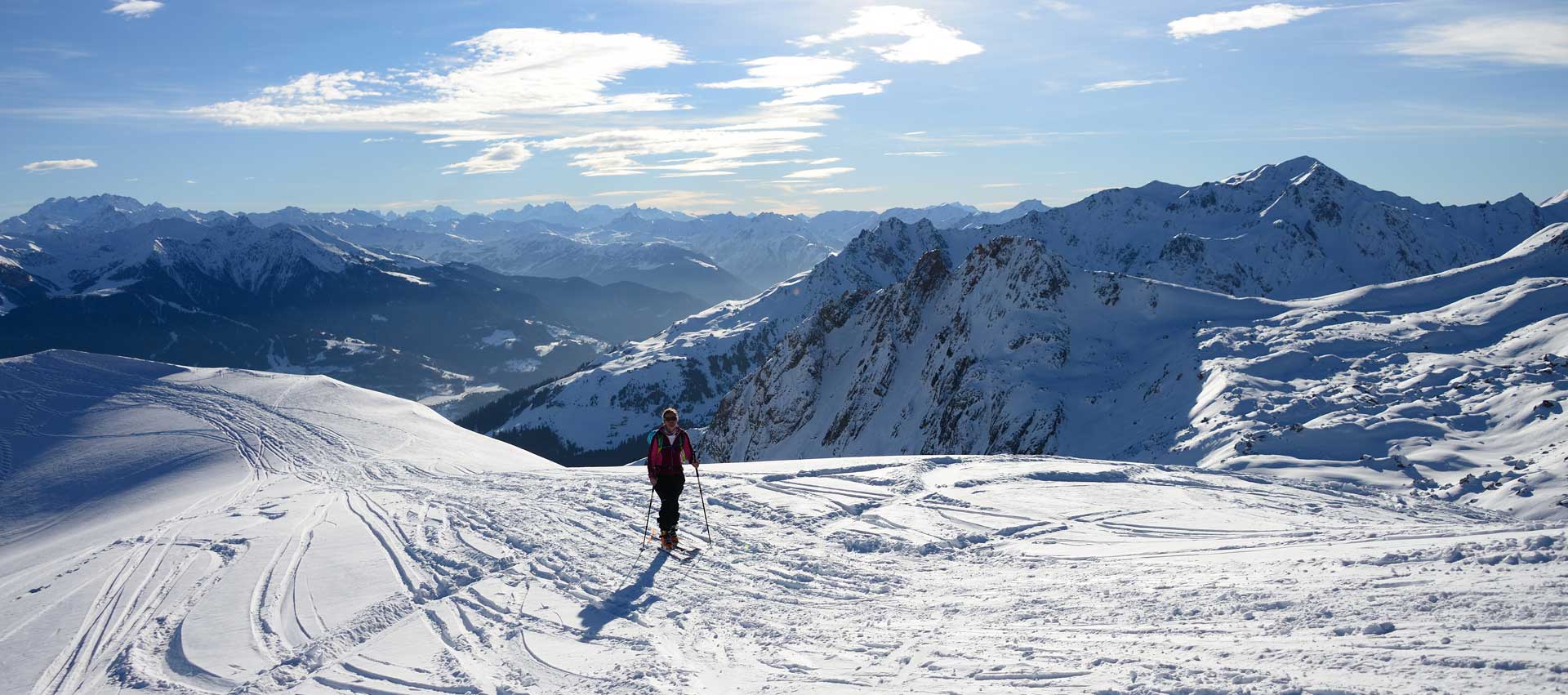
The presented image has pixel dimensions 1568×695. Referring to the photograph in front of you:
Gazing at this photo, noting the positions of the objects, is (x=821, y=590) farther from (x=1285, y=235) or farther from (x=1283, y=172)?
(x=1283, y=172)

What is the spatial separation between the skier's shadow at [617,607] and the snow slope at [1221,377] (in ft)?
65.9

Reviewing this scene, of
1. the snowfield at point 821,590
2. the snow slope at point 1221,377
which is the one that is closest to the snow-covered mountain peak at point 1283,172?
the snow slope at point 1221,377

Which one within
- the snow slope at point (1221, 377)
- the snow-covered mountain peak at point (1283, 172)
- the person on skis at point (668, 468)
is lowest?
the snow slope at point (1221, 377)

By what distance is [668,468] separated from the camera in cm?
1481

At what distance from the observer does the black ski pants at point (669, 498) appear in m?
14.4

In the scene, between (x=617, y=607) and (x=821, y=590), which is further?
(x=821, y=590)

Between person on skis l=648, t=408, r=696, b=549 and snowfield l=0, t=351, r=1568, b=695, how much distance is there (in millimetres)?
667

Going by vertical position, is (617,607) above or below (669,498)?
below

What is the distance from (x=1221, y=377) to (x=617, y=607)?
111 feet

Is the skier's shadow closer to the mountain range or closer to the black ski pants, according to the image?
the black ski pants

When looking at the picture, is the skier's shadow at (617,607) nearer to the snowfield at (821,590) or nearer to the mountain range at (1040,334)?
the snowfield at (821,590)

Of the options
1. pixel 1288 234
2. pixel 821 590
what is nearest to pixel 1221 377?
Answer: pixel 821 590

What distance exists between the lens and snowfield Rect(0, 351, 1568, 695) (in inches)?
308

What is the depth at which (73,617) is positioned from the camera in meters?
12.1
